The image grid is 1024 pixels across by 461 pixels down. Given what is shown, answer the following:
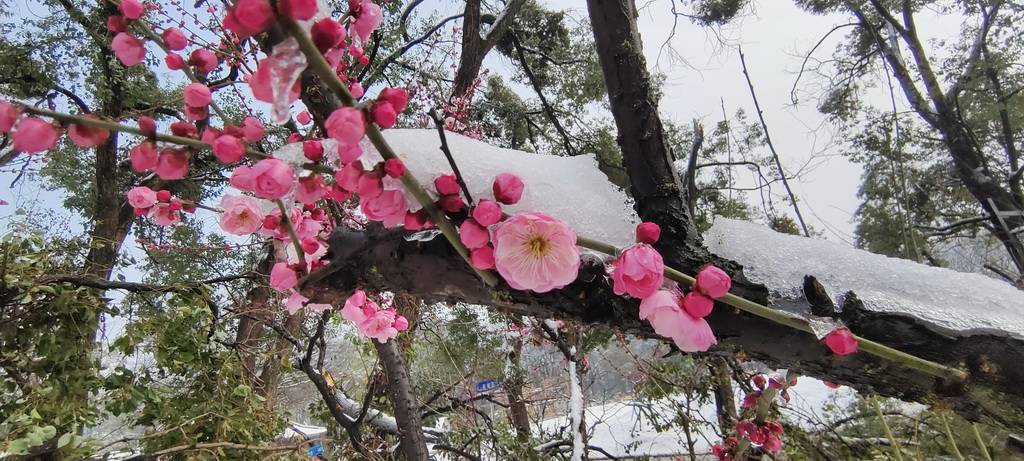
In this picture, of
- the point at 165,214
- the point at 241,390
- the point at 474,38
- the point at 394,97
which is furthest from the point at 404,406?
the point at 474,38

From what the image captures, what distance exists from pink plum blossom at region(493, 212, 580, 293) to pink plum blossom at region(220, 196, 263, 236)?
0.42 m

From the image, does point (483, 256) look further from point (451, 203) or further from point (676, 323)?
point (676, 323)

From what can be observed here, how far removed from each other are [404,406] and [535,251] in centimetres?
169

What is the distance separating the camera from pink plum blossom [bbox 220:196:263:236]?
66 cm

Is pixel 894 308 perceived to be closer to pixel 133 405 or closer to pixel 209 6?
pixel 133 405

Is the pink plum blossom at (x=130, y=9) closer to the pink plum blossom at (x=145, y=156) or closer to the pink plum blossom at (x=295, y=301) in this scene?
the pink plum blossom at (x=145, y=156)

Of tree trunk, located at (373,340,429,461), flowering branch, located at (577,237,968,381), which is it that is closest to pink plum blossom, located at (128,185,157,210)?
flowering branch, located at (577,237,968,381)

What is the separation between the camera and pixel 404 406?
1.91 meters

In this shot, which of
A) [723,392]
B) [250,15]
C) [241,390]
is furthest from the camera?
[723,392]

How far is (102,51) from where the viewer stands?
12.8ft

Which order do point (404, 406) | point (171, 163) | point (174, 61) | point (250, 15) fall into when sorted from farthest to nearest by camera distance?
1. point (404, 406)
2. point (174, 61)
3. point (171, 163)
4. point (250, 15)

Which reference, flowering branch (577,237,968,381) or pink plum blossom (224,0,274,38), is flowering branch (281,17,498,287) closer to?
pink plum blossom (224,0,274,38)

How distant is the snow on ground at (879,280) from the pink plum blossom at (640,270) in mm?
286

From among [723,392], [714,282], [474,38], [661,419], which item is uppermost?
[474,38]
